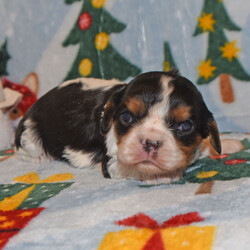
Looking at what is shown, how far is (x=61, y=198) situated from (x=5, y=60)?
10.6 ft

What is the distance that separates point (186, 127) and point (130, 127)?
1.11 ft

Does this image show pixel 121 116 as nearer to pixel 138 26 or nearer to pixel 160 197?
pixel 160 197

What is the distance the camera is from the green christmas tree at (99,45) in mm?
4738

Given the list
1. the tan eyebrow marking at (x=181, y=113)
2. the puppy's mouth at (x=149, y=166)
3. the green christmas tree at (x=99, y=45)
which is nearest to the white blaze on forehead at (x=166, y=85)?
the tan eyebrow marking at (x=181, y=113)

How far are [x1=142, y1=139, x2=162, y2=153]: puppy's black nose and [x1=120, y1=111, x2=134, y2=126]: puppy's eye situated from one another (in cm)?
30

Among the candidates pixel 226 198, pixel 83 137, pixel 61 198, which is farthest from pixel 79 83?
pixel 226 198

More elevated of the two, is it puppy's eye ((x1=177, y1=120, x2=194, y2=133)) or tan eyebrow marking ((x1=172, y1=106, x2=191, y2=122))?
tan eyebrow marking ((x1=172, y1=106, x2=191, y2=122))

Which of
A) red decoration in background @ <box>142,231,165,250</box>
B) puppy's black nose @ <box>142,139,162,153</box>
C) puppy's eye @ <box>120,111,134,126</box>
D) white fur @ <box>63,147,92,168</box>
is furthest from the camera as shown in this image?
white fur @ <box>63,147,92,168</box>

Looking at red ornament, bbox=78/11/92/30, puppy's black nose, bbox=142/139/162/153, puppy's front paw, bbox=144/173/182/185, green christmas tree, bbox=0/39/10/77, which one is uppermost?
red ornament, bbox=78/11/92/30

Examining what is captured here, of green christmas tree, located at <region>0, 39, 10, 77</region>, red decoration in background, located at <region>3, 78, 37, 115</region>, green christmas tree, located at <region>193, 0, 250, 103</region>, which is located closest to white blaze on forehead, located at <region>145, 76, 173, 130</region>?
green christmas tree, located at <region>193, 0, 250, 103</region>

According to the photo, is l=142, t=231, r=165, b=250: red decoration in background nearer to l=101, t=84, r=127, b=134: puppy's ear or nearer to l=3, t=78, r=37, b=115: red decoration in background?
l=101, t=84, r=127, b=134: puppy's ear

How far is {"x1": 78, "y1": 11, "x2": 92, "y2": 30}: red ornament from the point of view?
478 centimetres

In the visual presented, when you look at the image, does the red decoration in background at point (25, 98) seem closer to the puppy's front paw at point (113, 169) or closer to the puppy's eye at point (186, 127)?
the puppy's front paw at point (113, 169)

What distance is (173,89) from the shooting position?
258 centimetres
